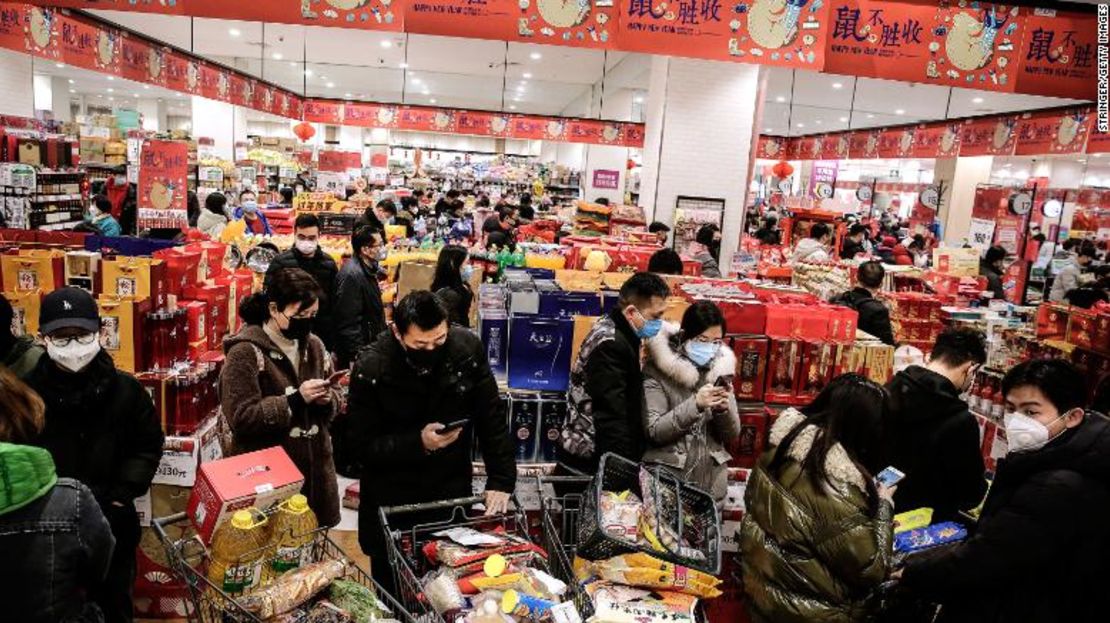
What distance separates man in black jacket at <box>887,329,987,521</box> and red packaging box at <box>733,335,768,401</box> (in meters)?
1.08

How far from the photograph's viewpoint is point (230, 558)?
7.61 ft

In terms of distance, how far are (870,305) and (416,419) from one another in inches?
175

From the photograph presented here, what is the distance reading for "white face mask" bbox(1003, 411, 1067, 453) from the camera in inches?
102

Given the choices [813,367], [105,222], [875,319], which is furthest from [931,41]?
[105,222]

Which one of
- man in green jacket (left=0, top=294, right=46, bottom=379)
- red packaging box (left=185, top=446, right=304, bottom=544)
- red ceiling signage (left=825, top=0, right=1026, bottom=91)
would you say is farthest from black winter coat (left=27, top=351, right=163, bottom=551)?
A: red ceiling signage (left=825, top=0, right=1026, bottom=91)

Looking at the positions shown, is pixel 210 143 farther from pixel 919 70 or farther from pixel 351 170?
pixel 919 70

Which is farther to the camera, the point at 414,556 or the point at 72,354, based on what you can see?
the point at 72,354

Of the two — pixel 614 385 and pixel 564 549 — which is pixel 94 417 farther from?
pixel 614 385

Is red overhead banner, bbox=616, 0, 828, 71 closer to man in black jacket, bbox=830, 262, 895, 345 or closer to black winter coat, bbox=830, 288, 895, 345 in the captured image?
man in black jacket, bbox=830, 262, 895, 345

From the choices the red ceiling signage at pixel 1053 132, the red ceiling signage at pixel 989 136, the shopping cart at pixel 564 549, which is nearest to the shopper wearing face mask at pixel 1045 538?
the shopping cart at pixel 564 549

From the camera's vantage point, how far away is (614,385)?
10.8 ft

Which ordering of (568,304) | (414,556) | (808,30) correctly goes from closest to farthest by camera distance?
(414,556) → (568,304) → (808,30)

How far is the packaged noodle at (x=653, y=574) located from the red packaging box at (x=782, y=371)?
7.70 feet

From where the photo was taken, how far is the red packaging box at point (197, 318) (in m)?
4.42
